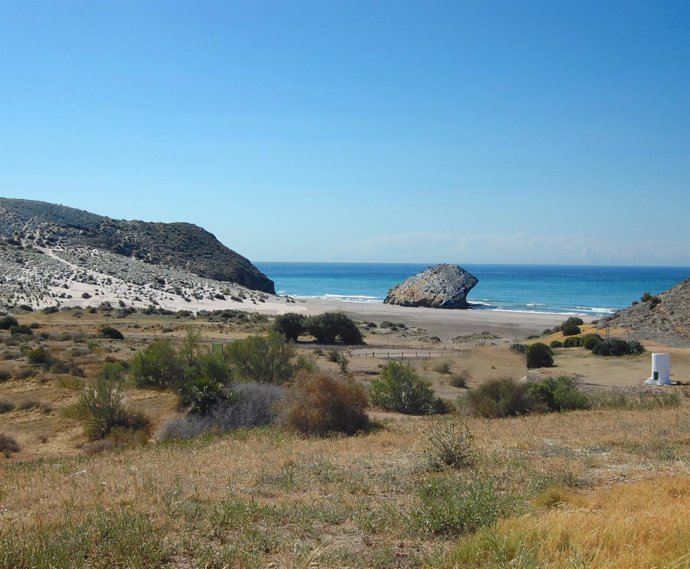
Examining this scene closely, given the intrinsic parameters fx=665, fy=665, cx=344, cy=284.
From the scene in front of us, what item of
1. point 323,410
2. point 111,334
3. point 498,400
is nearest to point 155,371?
point 323,410

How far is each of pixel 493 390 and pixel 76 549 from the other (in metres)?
17.4

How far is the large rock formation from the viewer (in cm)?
9600

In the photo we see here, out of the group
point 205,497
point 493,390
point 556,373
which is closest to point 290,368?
point 493,390

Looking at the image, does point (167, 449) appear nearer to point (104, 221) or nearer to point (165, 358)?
point (165, 358)

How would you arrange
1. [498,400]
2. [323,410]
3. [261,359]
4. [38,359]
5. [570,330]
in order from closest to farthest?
[323,410] < [498,400] < [261,359] < [38,359] < [570,330]

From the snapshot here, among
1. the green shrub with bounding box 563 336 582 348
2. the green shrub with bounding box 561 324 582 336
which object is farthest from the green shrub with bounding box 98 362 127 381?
the green shrub with bounding box 561 324 582 336

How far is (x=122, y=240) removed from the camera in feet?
365

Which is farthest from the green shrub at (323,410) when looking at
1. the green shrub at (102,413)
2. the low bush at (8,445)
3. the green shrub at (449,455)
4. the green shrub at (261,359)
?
the green shrub at (261,359)

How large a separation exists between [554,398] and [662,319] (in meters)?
29.8

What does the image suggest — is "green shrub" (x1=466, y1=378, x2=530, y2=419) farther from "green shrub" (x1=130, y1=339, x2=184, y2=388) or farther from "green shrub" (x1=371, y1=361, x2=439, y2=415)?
"green shrub" (x1=130, y1=339, x2=184, y2=388)

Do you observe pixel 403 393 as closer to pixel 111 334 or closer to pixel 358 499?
pixel 358 499

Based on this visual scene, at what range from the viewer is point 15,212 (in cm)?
10694

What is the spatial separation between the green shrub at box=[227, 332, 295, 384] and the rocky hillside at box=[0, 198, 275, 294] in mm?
72450

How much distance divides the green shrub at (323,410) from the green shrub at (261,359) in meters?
8.99
